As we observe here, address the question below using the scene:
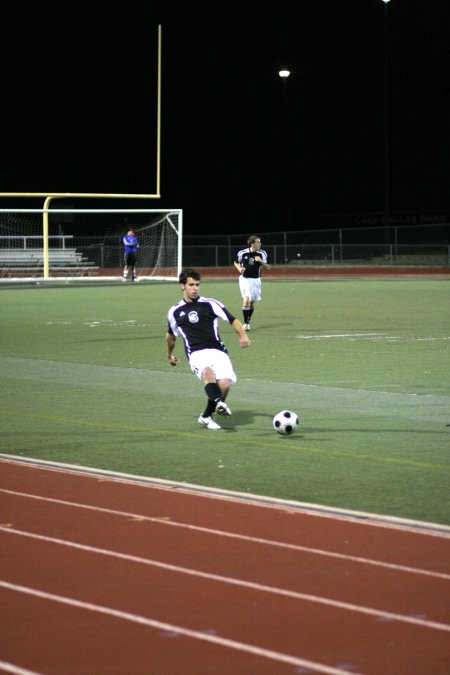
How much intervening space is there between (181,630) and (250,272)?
20.5m

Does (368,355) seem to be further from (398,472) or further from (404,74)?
(404,74)

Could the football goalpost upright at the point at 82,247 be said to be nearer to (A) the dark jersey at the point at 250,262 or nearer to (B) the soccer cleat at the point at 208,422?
(A) the dark jersey at the point at 250,262

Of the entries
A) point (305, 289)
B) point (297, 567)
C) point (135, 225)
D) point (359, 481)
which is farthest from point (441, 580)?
point (135, 225)

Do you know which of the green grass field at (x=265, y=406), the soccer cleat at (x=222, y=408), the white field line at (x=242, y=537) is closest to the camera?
the white field line at (x=242, y=537)

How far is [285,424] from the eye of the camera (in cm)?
1136

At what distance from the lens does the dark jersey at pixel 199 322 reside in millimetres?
12148

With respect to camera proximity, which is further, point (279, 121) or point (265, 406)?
point (279, 121)

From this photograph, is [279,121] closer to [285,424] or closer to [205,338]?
[205,338]

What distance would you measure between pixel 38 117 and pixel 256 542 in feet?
193

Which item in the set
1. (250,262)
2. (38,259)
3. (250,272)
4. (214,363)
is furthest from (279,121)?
(214,363)

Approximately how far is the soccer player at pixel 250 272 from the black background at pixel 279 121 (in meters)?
40.5

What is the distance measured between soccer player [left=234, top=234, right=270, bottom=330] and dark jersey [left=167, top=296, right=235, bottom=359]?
1230 cm

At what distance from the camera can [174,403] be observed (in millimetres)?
13898

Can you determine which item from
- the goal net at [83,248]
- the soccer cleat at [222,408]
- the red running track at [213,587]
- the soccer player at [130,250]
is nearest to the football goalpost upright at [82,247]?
the goal net at [83,248]
